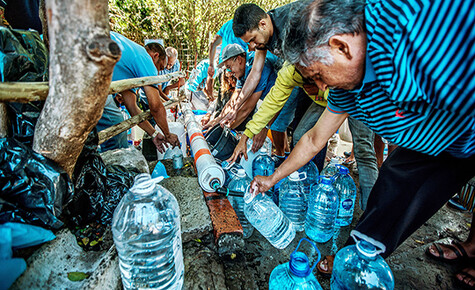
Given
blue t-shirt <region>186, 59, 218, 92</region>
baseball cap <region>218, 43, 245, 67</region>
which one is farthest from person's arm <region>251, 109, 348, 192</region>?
blue t-shirt <region>186, 59, 218, 92</region>

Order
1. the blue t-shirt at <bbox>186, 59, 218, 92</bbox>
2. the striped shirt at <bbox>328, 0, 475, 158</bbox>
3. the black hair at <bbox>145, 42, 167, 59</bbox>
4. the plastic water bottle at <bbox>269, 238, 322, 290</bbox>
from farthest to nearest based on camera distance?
the blue t-shirt at <bbox>186, 59, 218, 92</bbox> < the black hair at <bbox>145, 42, 167, 59</bbox> < the plastic water bottle at <bbox>269, 238, 322, 290</bbox> < the striped shirt at <bbox>328, 0, 475, 158</bbox>

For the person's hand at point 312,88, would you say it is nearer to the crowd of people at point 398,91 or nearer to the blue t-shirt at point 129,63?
the crowd of people at point 398,91

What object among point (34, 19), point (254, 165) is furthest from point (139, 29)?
point (254, 165)

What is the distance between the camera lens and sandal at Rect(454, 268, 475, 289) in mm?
1830

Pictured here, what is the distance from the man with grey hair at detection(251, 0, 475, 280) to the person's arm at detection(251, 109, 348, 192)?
5 cm

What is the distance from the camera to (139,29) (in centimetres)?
1036

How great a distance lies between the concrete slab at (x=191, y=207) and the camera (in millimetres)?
1684

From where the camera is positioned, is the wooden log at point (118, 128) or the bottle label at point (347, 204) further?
the bottle label at point (347, 204)

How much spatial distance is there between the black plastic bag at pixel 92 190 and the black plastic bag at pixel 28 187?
36 cm

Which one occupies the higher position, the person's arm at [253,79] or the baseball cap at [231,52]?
the baseball cap at [231,52]

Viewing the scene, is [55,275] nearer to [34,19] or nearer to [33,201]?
[33,201]

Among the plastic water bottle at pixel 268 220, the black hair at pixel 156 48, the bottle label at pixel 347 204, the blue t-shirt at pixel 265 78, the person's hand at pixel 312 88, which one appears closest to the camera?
the plastic water bottle at pixel 268 220

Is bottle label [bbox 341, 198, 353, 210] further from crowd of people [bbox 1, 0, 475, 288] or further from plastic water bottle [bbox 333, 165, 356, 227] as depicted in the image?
crowd of people [bbox 1, 0, 475, 288]

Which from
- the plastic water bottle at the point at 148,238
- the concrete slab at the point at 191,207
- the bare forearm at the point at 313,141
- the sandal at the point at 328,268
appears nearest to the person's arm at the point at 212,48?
the concrete slab at the point at 191,207
